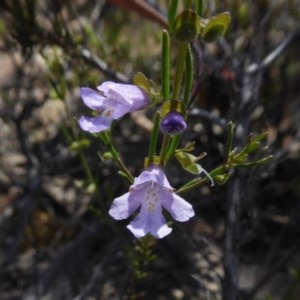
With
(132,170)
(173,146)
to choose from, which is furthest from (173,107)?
(132,170)

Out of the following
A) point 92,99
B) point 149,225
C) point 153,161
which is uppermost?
point 92,99

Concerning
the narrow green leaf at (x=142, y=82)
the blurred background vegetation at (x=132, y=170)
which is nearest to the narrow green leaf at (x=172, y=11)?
the narrow green leaf at (x=142, y=82)

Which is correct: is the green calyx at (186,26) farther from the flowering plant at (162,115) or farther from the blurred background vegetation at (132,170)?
the blurred background vegetation at (132,170)

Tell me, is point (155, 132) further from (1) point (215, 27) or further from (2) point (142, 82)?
(1) point (215, 27)

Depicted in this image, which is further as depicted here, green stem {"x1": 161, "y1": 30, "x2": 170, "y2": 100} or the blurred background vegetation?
the blurred background vegetation

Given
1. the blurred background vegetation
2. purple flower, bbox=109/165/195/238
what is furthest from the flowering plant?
the blurred background vegetation

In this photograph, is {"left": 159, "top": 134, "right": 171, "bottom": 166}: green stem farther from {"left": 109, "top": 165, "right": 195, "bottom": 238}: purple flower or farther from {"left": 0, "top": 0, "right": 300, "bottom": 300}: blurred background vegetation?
{"left": 0, "top": 0, "right": 300, "bottom": 300}: blurred background vegetation
